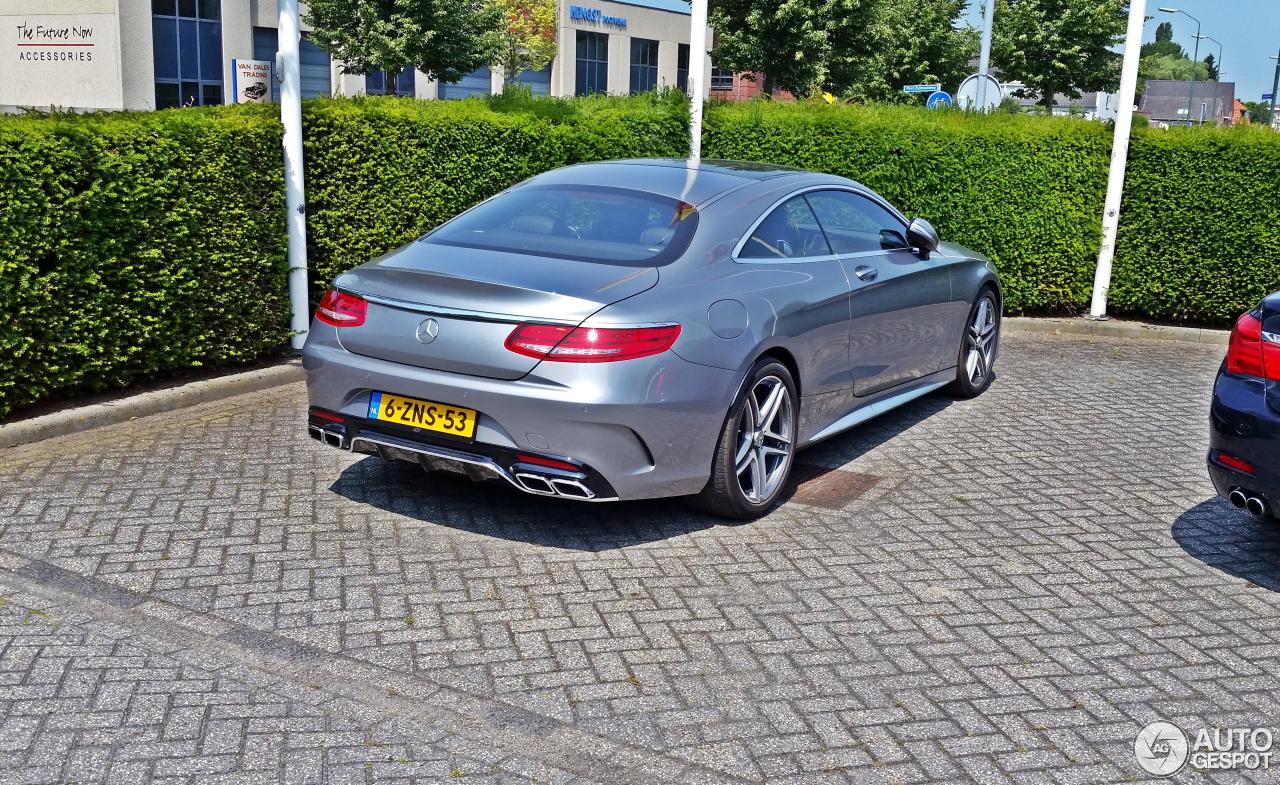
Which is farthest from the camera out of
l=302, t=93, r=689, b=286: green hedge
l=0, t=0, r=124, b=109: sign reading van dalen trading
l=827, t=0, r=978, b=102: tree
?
l=0, t=0, r=124, b=109: sign reading van dalen trading

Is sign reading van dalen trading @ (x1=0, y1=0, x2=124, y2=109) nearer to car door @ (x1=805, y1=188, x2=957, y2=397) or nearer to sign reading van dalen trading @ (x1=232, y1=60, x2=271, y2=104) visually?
sign reading van dalen trading @ (x1=232, y1=60, x2=271, y2=104)

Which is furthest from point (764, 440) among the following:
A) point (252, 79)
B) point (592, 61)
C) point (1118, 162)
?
point (592, 61)

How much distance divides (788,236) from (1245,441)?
94.0 inches

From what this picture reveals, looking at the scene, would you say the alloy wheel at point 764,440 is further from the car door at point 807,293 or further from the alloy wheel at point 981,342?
the alloy wheel at point 981,342

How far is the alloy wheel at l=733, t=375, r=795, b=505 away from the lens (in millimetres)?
5957

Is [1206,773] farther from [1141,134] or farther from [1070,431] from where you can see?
[1141,134]

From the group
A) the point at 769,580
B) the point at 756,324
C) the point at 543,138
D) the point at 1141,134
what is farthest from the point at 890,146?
the point at 769,580

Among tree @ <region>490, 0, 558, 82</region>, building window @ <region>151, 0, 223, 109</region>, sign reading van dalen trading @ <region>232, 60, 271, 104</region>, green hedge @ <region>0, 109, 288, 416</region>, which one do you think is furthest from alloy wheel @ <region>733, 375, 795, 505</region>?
tree @ <region>490, 0, 558, 82</region>

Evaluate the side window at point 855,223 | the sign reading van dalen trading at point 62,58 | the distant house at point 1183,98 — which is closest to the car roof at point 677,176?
the side window at point 855,223

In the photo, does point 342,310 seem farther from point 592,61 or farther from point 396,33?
point 592,61

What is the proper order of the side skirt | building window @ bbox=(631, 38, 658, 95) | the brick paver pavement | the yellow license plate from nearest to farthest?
the brick paver pavement, the yellow license plate, the side skirt, building window @ bbox=(631, 38, 658, 95)

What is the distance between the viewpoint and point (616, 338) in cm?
526

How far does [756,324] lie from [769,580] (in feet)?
4.04

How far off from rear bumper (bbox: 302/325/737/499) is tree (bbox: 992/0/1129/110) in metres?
35.8
